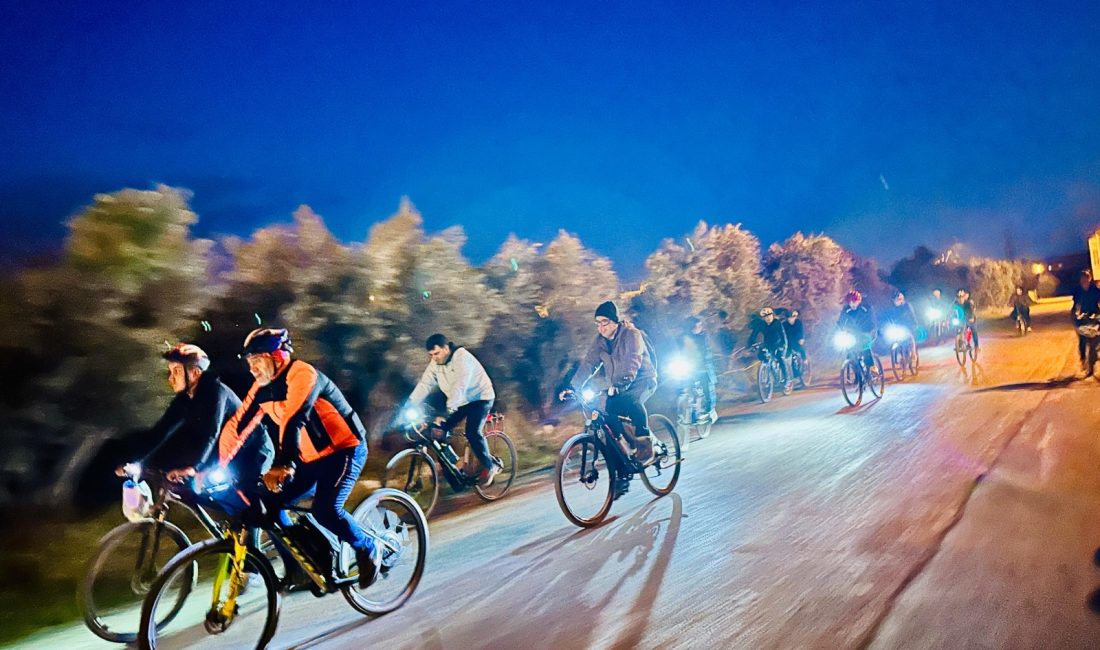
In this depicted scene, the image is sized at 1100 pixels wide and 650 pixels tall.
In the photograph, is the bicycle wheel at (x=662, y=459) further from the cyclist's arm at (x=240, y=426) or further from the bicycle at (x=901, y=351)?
the bicycle at (x=901, y=351)

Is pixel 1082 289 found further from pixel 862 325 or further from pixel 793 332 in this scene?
pixel 793 332

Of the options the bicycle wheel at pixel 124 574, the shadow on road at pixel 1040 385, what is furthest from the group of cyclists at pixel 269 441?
the shadow on road at pixel 1040 385

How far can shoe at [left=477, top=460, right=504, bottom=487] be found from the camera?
743 cm

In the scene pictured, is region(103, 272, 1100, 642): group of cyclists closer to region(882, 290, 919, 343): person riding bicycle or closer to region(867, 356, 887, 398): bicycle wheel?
region(867, 356, 887, 398): bicycle wheel

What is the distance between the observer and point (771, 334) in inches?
554

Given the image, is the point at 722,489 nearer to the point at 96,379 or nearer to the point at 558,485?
the point at 558,485

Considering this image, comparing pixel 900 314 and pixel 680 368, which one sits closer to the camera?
pixel 680 368

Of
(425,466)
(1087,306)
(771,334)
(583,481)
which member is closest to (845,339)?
(771,334)

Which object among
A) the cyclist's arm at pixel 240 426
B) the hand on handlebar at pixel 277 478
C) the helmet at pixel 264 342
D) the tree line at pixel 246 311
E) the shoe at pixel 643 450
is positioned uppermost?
the tree line at pixel 246 311

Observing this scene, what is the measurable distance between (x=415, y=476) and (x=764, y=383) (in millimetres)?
8972

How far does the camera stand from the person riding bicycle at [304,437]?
4.27m

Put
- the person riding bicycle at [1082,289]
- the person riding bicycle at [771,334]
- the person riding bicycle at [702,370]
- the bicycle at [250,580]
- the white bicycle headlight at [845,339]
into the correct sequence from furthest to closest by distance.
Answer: the person riding bicycle at [771,334], the white bicycle headlight at [845,339], the person riding bicycle at [1082,289], the person riding bicycle at [702,370], the bicycle at [250,580]

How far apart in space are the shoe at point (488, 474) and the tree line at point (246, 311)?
74.4 inches

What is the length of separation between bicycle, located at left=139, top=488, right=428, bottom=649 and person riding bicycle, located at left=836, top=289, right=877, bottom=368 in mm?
9395
